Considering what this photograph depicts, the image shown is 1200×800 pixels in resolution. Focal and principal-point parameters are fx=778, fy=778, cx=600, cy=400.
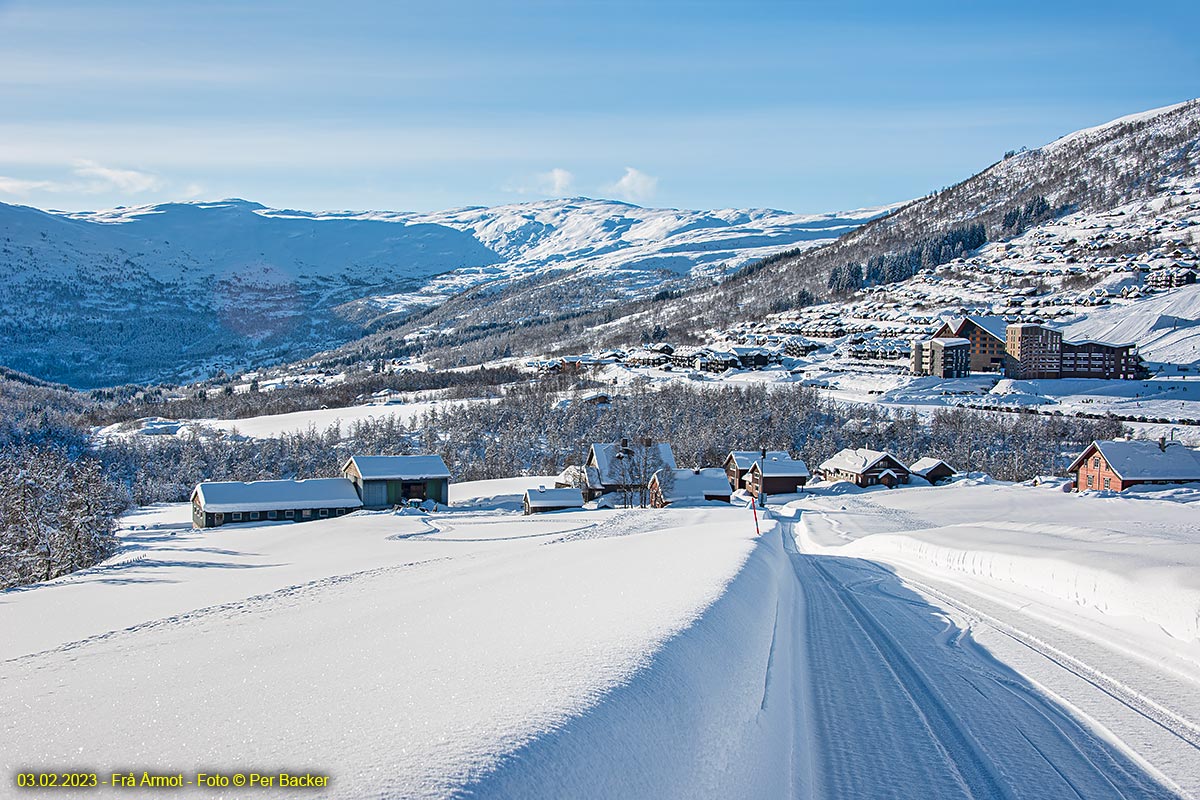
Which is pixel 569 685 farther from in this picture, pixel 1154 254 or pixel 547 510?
pixel 1154 254

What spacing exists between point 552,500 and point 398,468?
11.8 meters

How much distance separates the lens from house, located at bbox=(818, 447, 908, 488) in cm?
6862

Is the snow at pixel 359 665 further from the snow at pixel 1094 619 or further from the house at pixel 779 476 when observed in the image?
the house at pixel 779 476

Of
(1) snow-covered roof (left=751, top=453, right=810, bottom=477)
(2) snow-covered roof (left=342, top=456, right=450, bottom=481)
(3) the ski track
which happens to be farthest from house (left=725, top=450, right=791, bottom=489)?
(3) the ski track

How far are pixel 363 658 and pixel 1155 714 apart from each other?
25.3ft

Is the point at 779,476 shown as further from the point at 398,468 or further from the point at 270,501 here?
the point at 270,501

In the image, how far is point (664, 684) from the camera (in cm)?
671

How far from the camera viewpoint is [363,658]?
8.12m

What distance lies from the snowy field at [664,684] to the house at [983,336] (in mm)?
109948

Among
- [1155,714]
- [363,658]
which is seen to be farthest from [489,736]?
[1155,714]

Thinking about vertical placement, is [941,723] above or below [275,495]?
above

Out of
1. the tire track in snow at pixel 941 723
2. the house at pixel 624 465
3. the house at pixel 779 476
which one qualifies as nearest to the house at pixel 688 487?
the house at pixel 624 465

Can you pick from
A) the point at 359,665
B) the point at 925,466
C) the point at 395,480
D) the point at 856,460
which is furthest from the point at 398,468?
the point at 359,665

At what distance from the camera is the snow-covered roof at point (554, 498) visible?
5678cm
